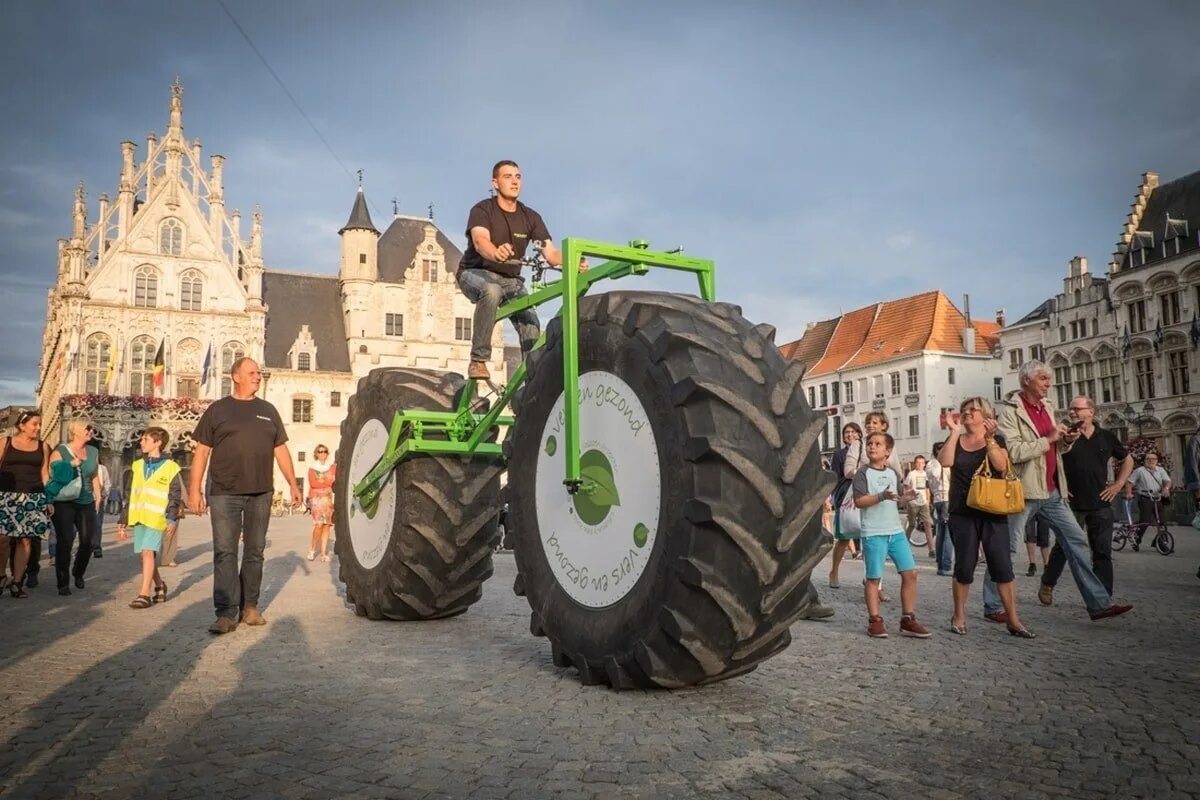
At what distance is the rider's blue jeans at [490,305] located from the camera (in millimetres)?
6164

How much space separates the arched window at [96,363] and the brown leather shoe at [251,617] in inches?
1856

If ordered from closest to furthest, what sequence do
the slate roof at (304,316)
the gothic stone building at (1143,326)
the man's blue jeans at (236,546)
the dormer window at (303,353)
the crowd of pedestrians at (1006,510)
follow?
the man's blue jeans at (236,546), the crowd of pedestrians at (1006,510), the gothic stone building at (1143,326), the dormer window at (303,353), the slate roof at (304,316)

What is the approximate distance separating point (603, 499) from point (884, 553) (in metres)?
3.72

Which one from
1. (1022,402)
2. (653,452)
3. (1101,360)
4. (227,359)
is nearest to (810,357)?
(1101,360)

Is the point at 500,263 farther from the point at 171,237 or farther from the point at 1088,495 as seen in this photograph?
the point at 171,237

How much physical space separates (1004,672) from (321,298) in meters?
58.9

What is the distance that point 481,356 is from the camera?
6.34 metres

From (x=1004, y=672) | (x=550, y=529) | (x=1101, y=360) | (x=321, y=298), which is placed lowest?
(x=1004, y=672)

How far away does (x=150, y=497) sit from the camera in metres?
9.01

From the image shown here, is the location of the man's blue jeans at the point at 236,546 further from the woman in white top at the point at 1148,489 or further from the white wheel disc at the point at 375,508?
the woman in white top at the point at 1148,489

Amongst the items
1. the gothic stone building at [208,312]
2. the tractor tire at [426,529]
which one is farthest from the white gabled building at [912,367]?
the tractor tire at [426,529]

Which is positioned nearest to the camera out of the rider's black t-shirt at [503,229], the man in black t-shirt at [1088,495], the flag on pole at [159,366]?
the rider's black t-shirt at [503,229]

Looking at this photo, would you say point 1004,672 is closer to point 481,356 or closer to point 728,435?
point 728,435

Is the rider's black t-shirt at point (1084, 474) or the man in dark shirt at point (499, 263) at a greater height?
the man in dark shirt at point (499, 263)
